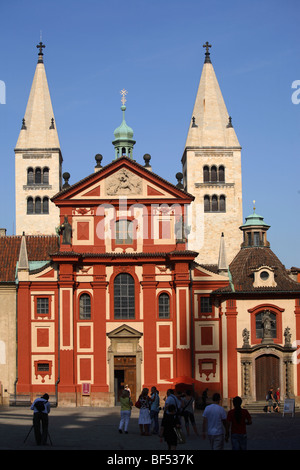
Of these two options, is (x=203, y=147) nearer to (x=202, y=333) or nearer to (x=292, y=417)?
(x=202, y=333)

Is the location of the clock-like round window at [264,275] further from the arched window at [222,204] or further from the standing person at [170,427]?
the arched window at [222,204]

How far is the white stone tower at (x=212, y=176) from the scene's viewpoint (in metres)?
81.5

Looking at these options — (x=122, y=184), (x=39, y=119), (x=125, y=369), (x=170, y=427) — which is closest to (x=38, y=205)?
(x=39, y=119)

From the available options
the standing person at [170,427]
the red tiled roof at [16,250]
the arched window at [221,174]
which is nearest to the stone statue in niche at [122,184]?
the red tiled roof at [16,250]

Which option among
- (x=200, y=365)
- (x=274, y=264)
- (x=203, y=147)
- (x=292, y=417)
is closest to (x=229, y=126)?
(x=203, y=147)

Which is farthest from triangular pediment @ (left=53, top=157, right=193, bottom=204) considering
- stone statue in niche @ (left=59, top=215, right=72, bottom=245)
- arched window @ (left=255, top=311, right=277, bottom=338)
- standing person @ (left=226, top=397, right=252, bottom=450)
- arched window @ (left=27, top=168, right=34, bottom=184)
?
arched window @ (left=27, top=168, right=34, bottom=184)

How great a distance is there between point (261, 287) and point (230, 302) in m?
2.00

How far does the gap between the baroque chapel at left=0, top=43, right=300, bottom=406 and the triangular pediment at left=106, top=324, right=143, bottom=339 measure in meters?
0.06

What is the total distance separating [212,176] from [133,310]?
113 feet

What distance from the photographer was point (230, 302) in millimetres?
50188

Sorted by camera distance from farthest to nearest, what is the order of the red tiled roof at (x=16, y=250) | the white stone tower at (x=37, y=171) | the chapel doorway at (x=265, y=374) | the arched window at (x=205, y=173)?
the arched window at (x=205, y=173) < the white stone tower at (x=37, y=171) < the red tiled roof at (x=16, y=250) < the chapel doorway at (x=265, y=374)

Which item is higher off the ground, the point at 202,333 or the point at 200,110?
the point at 200,110

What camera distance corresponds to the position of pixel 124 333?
50188 millimetres

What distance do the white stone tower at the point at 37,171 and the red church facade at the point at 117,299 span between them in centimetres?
3144
